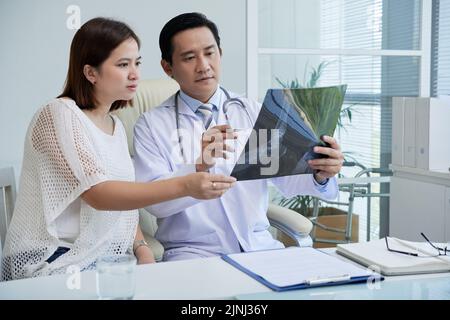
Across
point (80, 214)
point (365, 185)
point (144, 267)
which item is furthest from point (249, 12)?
point (144, 267)

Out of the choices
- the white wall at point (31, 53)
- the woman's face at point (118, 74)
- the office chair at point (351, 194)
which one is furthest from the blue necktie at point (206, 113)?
the office chair at point (351, 194)

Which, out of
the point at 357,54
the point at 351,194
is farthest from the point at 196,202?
the point at 357,54

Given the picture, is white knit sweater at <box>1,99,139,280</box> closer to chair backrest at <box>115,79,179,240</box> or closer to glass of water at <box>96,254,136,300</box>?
glass of water at <box>96,254,136,300</box>

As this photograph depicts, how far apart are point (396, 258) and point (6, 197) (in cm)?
112

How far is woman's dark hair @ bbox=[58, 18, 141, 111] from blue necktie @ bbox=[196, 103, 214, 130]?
36 centimetres

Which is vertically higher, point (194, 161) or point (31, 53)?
point (31, 53)

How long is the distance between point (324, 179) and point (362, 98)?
1.93 m

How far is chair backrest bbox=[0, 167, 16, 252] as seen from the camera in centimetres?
156

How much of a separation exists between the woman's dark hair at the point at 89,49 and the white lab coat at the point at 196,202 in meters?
0.28

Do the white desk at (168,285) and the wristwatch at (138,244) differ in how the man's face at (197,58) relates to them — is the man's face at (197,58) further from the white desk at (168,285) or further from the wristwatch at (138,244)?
the white desk at (168,285)

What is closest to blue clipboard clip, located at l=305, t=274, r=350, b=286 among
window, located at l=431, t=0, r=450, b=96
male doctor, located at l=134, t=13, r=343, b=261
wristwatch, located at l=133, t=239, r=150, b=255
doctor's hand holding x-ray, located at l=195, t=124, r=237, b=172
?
doctor's hand holding x-ray, located at l=195, t=124, r=237, b=172

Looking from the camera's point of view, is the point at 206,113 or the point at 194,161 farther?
the point at 206,113

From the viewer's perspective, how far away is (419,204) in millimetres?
2693

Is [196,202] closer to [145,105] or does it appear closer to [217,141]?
[217,141]
